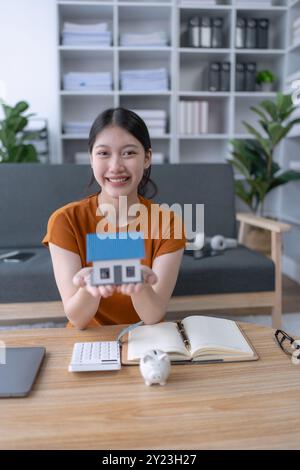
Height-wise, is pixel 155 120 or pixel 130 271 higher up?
pixel 155 120

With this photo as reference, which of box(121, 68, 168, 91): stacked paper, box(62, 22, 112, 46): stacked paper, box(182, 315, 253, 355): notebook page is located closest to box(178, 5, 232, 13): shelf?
box(121, 68, 168, 91): stacked paper

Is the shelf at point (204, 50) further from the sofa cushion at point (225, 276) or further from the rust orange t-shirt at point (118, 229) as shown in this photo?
the rust orange t-shirt at point (118, 229)

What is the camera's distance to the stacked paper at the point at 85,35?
2973 mm

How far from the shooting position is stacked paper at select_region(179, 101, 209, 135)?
3098mm

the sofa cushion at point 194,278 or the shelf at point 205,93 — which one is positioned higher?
the shelf at point 205,93

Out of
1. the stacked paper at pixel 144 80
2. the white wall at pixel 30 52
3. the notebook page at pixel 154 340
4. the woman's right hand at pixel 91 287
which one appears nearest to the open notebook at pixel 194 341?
the notebook page at pixel 154 340

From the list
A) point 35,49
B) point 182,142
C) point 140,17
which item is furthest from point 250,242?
point 35,49

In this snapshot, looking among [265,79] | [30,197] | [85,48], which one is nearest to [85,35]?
[85,48]

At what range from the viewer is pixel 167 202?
88.5 inches

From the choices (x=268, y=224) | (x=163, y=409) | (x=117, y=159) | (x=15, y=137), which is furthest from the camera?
(x=15, y=137)

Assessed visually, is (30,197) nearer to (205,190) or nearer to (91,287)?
(205,190)

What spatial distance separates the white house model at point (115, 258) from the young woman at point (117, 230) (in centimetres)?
22

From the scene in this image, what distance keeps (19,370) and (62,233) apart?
373 mm
